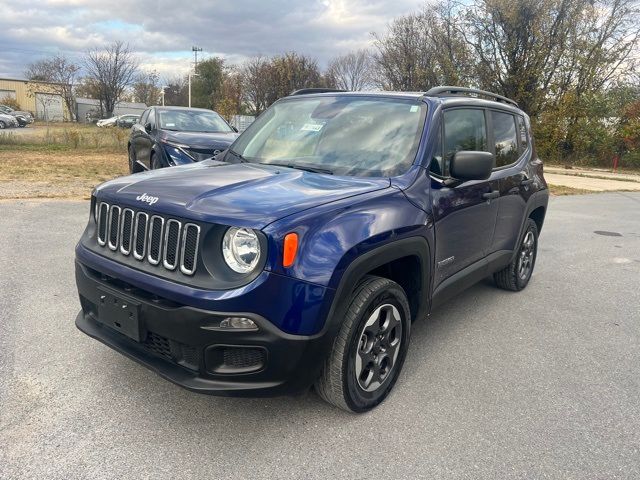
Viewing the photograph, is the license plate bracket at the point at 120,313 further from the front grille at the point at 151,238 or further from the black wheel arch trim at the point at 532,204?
the black wheel arch trim at the point at 532,204

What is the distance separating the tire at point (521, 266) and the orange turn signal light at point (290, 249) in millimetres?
3243

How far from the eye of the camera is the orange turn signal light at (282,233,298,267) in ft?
7.51

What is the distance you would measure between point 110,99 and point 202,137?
159 ft

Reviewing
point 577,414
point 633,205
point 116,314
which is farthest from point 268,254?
point 633,205

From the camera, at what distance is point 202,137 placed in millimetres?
8891

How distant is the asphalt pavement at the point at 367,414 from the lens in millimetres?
2420

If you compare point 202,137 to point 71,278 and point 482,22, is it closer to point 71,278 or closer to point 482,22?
point 71,278

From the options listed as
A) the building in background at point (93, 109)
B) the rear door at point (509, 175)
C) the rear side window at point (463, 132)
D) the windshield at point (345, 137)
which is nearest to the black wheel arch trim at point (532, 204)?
the rear door at point (509, 175)

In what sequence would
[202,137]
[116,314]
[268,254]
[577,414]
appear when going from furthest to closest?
[202,137]
[577,414]
[116,314]
[268,254]

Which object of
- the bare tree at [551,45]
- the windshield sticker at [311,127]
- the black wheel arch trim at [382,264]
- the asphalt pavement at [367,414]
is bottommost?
the asphalt pavement at [367,414]

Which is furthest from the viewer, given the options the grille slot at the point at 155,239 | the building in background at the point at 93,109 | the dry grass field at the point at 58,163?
the building in background at the point at 93,109

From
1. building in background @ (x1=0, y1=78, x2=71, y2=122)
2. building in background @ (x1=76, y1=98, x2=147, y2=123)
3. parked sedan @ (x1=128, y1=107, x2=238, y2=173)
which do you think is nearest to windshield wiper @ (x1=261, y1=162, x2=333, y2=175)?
parked sedan @ (x1=128, y1=107, x2=238, y2=173)

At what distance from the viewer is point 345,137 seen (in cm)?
347

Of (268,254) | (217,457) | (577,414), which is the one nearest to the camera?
(268,254)
